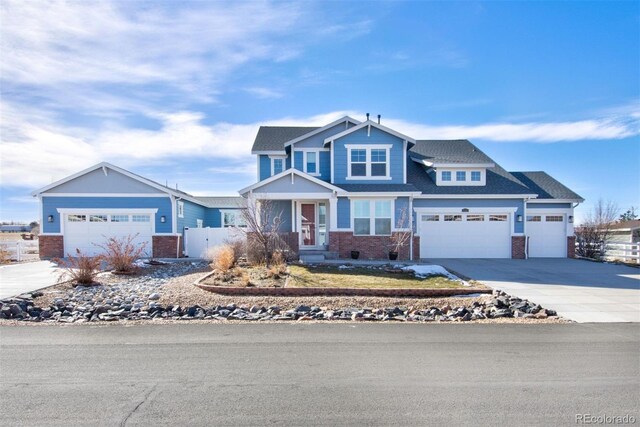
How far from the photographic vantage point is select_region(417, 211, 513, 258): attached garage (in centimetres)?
2047

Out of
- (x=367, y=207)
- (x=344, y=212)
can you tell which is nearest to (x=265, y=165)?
(x=344, y=212)

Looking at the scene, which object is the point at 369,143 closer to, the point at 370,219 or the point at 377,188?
the point at 377,188

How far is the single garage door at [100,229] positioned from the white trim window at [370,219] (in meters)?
11.3

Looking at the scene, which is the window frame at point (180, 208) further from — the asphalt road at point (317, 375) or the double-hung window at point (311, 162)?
the asphalt road at point (317, 375)

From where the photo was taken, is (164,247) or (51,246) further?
(164,247)

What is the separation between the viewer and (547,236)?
71.1ft

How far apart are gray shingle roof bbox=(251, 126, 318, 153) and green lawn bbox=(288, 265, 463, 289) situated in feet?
31.3

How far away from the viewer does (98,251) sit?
20703mm

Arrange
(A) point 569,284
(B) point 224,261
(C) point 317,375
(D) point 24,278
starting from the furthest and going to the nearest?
(B) point 224,261
(D) point 24,278
(A) point 569,284
(C) point 317,375

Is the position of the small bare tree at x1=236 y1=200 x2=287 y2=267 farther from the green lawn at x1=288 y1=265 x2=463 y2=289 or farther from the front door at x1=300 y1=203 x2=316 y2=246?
the front door at x1=300 y1=203 x2=316 y2=246

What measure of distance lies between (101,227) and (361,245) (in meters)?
14.1

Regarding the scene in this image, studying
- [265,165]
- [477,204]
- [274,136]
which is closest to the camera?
[477,204]

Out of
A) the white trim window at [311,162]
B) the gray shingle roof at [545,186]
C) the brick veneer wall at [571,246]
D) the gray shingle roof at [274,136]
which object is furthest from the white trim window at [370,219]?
the brick veneer wall at [571,246]

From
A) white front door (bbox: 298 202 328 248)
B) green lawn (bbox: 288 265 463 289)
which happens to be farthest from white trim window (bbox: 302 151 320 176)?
green lawn (bbox: 288 265 463 289)
